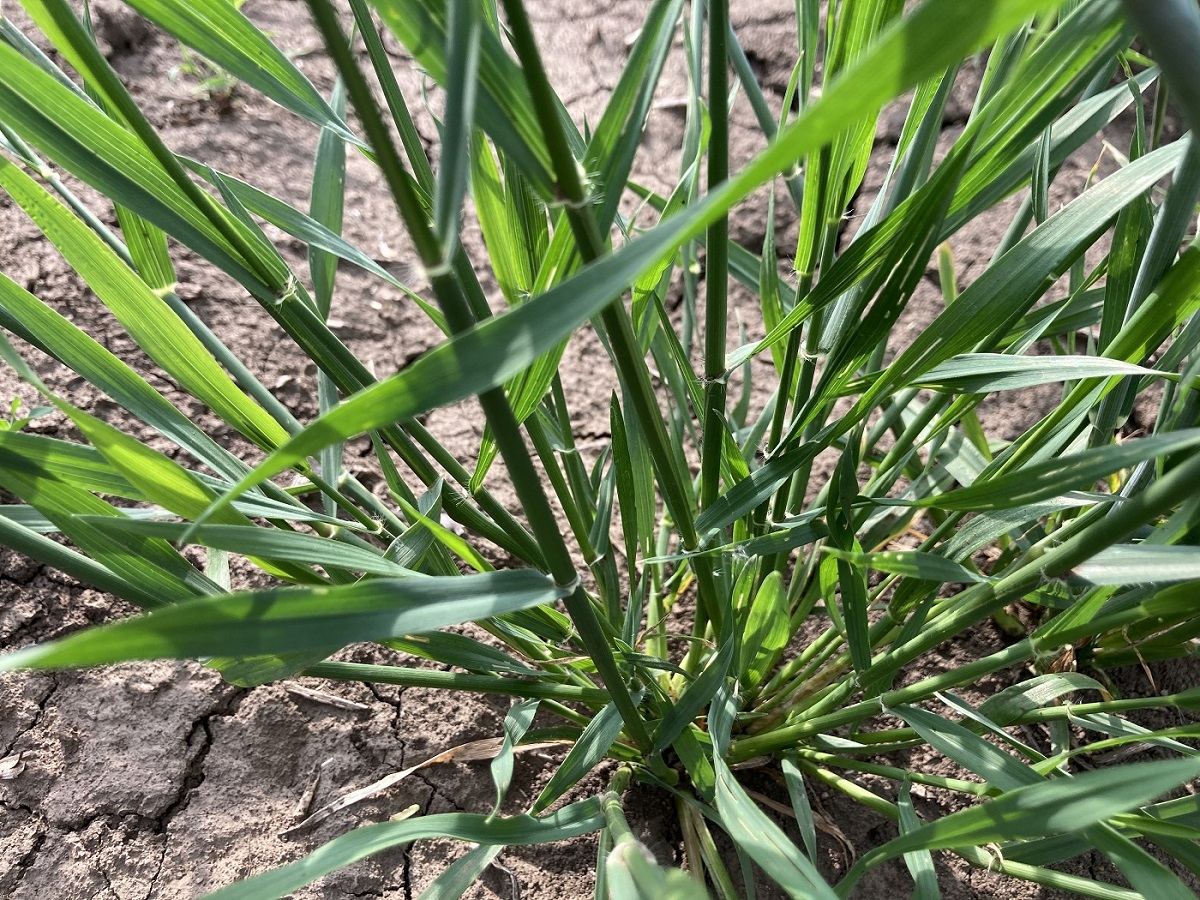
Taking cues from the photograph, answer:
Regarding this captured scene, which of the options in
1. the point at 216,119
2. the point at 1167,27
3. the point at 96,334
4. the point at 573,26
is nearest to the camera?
the point at 1167,27

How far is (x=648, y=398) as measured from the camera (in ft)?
1.47

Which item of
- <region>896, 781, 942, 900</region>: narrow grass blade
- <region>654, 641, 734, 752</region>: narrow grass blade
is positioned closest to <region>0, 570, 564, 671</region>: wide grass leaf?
<region>654, 641, 734, 752</region>: narrow grass blade

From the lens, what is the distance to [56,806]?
0.78 meters

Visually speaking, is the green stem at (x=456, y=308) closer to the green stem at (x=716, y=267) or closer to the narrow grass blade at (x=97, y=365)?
the green stem at (x=716, y=267)

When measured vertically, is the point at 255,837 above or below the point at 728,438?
below

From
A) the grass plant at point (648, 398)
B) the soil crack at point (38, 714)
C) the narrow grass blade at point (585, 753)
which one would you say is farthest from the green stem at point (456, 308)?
the soil crack at point (38, 714)

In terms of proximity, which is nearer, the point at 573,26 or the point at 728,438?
the point at 728,438

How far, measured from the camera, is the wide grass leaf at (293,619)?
30cm

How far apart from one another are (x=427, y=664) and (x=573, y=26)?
1242mm

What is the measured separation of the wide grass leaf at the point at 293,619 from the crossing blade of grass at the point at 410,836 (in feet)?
0.61

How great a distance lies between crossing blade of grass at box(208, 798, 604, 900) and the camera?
0.45 meters

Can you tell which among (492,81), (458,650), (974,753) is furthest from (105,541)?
(974,753)

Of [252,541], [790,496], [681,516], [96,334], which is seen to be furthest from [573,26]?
[252,541]

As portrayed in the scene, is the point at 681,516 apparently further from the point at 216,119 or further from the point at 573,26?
the point at 573,26
